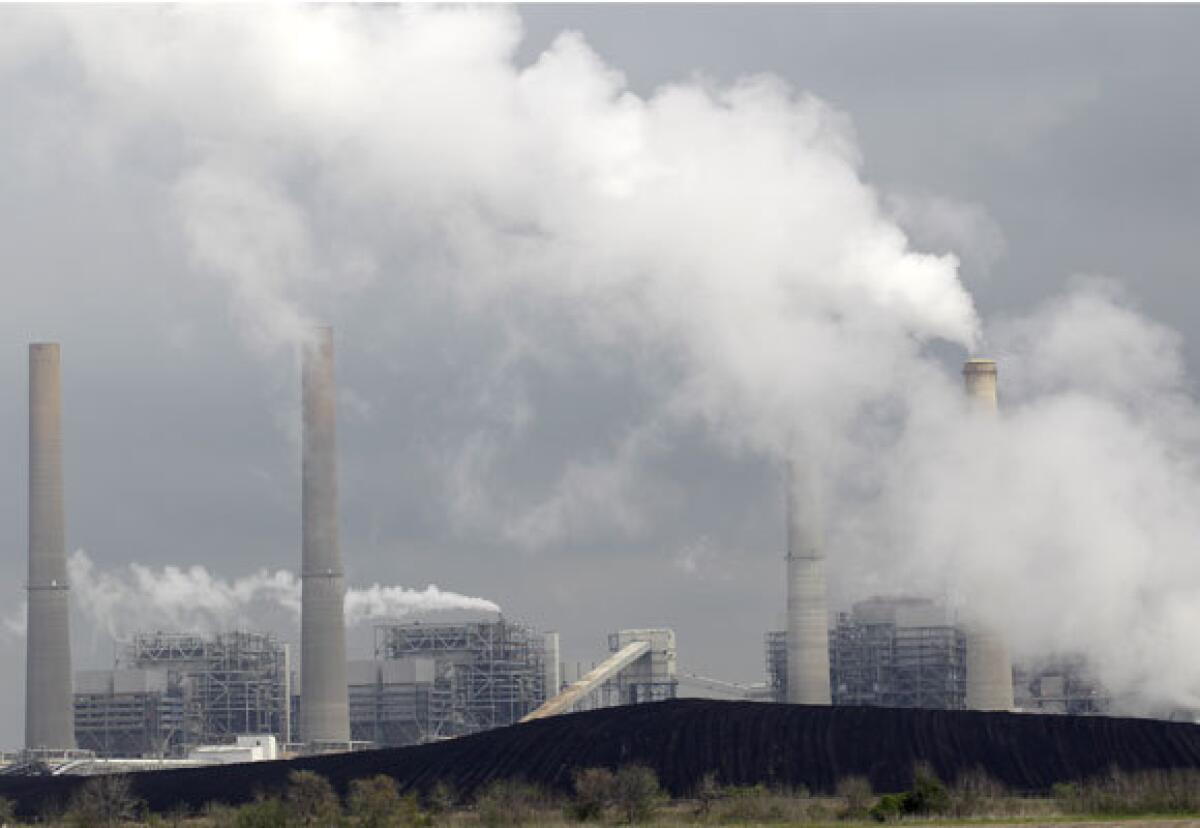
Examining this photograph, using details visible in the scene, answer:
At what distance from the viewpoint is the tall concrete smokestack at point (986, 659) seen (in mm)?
103812

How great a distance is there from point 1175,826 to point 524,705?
72.9m

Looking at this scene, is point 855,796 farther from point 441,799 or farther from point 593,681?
point 593,681

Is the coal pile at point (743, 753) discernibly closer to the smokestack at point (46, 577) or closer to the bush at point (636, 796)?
the bush at point (636, 796)

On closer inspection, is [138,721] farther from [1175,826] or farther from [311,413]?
[1175,826]

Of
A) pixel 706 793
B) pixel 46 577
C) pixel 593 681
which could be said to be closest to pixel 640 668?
pixel 593 681

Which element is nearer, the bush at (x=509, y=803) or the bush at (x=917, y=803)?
the bush at (x=917, y=803)

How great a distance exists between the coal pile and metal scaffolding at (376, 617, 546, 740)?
40.7 meters

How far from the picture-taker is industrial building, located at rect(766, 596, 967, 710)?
121 meters

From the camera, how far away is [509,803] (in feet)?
220

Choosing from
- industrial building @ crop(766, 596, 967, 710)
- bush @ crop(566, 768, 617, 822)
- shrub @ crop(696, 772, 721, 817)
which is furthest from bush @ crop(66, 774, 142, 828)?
industrial building @ crop(766, 596, 967, 710)

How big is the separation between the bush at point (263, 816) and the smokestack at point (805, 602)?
44695mm

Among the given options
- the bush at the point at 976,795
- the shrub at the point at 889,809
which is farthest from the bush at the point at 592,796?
the bush at the point at 976,795

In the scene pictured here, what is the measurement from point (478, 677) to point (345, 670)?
1502 centimetres

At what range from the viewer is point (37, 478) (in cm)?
10800
